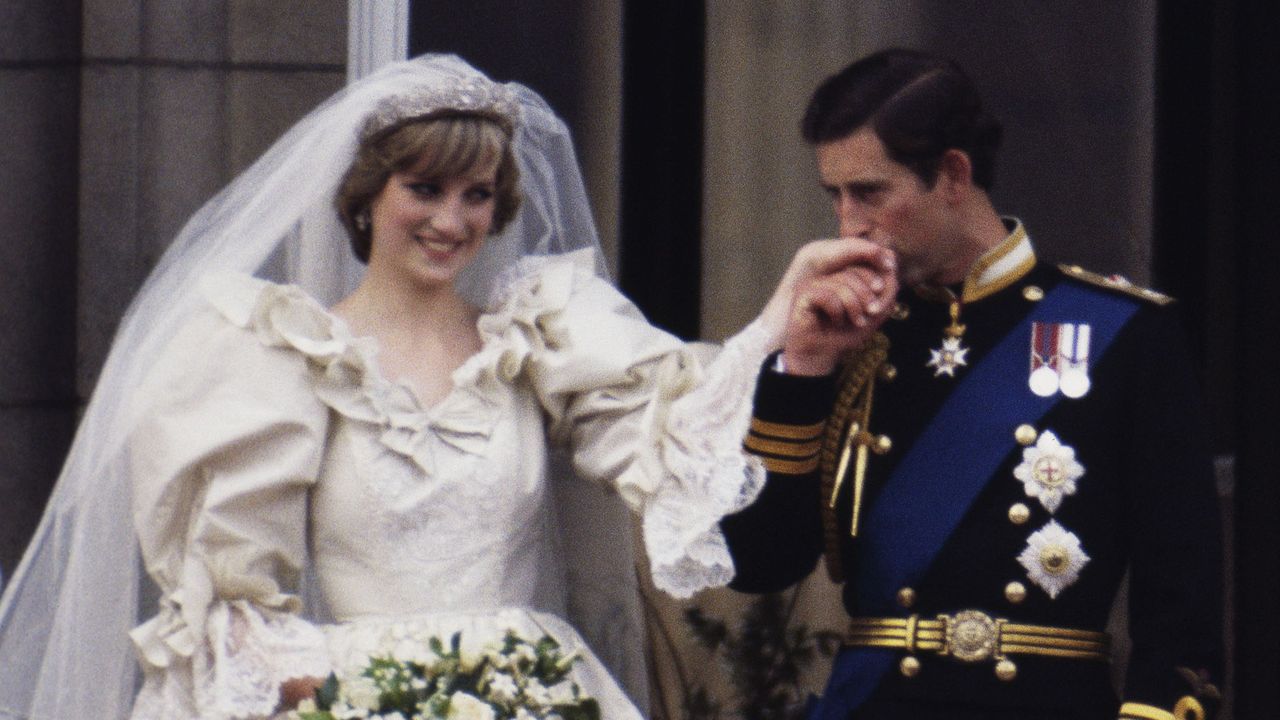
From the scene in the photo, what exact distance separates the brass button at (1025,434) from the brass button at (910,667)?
0.36 m

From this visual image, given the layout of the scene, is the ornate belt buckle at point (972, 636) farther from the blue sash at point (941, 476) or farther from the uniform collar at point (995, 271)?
the uniform collar at point (995, 271)

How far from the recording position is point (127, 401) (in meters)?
3.95

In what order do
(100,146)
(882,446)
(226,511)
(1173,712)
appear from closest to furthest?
(1173,712)
(882,446)
(226,511)
(100,146)

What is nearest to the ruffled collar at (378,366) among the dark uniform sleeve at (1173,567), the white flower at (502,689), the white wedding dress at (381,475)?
the white wedding dress at (381,475)

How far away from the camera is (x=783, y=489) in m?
3.71

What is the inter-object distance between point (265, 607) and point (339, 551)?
163 mm

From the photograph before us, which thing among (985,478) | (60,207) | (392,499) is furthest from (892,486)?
(60,207)

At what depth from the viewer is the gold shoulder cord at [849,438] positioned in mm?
3723

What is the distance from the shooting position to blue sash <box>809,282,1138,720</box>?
3639 millimetres

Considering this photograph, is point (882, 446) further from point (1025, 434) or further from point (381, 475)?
point (381, 475)

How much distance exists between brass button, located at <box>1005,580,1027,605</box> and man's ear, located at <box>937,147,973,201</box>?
59cm

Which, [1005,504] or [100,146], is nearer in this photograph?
[1005,504]

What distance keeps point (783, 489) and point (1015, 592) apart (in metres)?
0.38

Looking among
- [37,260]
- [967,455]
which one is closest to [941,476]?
[967,455]
